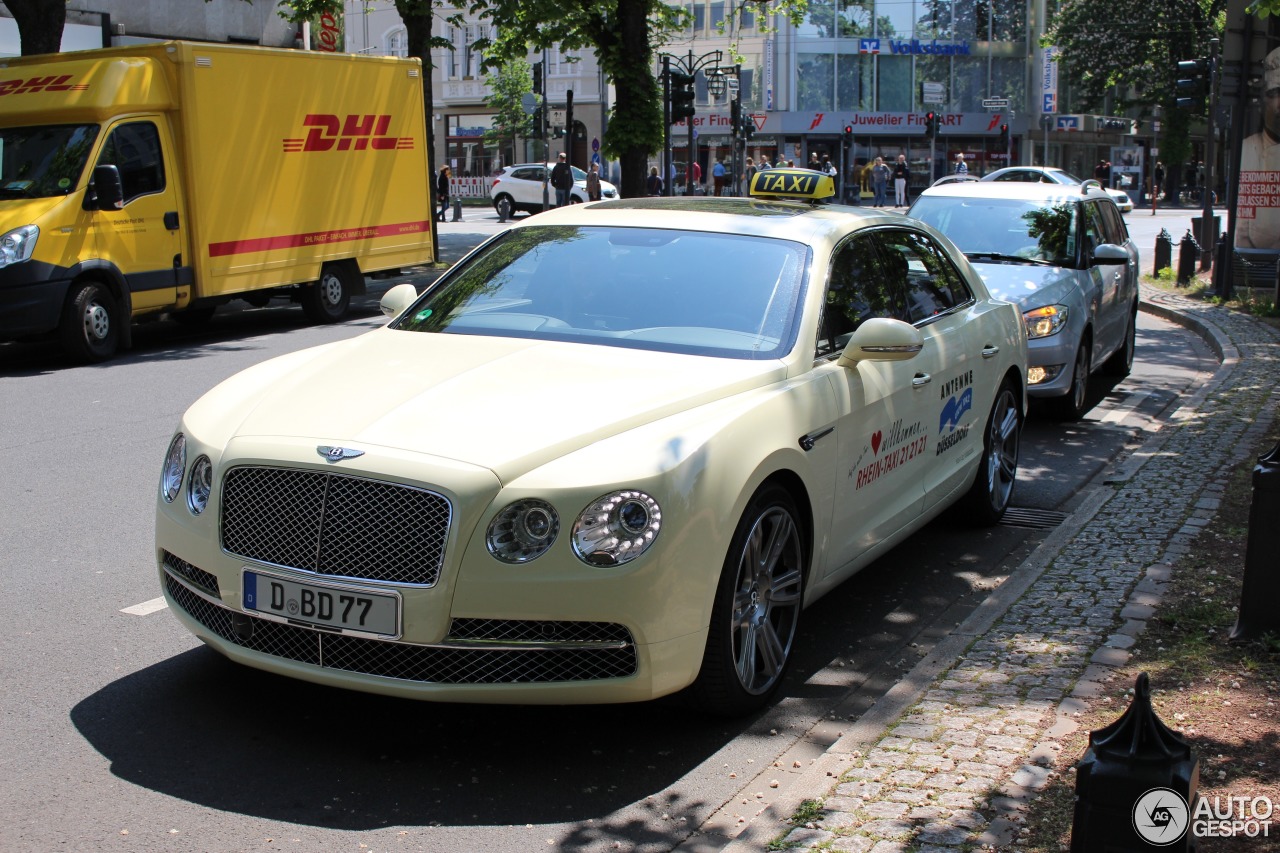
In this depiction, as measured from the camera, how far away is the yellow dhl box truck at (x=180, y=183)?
12.9m

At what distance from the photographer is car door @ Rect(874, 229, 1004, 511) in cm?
609

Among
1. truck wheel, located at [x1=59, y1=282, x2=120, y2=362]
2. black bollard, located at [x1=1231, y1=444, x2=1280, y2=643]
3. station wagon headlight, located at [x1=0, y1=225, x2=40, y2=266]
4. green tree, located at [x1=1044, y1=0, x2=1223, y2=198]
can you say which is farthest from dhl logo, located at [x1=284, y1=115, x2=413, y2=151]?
green tree, located at [x1=1044, y1=0, x2=1223, y2=198]

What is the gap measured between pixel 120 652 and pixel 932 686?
2957 mm

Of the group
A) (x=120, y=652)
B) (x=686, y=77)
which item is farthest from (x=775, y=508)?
(x=686, y=77)

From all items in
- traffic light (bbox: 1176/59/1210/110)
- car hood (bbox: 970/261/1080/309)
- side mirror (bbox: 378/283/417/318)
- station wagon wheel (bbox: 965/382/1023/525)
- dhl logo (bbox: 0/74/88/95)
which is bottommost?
station wagon wheel (bbox: 965/382/1023/525)

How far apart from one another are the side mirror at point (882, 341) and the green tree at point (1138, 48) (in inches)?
2470

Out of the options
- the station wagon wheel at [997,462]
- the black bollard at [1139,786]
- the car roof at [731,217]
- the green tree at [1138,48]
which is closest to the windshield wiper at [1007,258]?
the station wagon wheel at [997,462]

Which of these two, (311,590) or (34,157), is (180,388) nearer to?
(34,157)

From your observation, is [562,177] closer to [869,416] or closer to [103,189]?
[103,189]

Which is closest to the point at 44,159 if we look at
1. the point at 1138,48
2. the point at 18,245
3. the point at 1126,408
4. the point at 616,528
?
the point at 18,245

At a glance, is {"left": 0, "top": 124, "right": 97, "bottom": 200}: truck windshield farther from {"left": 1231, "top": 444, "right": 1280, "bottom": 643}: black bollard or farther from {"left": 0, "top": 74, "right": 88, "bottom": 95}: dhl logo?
{"left": 1231, "top": 444, "right": 1280, "bottom": 643}: black bollard

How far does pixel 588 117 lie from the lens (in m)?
69.5

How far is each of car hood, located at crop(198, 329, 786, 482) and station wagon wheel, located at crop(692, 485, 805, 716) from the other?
46 cm

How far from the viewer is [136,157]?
13.6 metres
